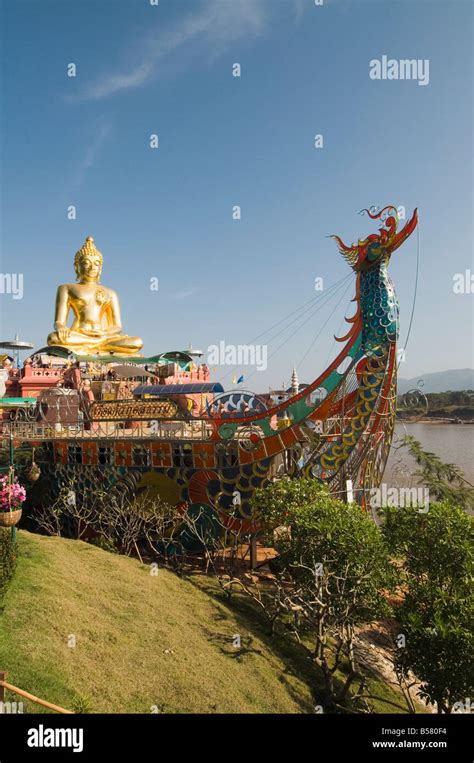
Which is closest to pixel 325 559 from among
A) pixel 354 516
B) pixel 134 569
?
pixel 354 516

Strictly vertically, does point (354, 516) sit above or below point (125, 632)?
above

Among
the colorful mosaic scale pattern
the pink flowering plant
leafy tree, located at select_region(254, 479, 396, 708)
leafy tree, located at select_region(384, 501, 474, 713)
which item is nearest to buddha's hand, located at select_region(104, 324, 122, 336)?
the colorful mosaic scale pattern

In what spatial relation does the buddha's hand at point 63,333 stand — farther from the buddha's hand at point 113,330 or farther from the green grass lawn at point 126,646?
the green grass lawn at point 126,646

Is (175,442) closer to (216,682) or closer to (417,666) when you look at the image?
(216,682)

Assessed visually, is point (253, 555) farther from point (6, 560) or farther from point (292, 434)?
point (6, 560)

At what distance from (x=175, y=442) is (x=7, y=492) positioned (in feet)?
18.7

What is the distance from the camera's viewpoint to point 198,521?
1440 cm

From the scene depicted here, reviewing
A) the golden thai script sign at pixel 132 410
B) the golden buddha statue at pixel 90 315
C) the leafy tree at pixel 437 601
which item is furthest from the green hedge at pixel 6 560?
the golden buddha statue at pixel 90 315

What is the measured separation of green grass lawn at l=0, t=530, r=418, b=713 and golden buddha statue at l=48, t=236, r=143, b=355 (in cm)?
1536

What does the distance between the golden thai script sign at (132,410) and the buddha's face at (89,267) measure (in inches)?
578

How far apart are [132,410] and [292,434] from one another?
221 inches

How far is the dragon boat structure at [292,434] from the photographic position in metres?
12.8

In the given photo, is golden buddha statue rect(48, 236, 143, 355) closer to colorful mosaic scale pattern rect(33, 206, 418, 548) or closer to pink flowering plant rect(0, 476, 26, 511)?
colorful mosaic scale pattern rect(33, 206, 418, 548)

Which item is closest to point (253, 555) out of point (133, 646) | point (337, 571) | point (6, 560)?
point (337, 571)
